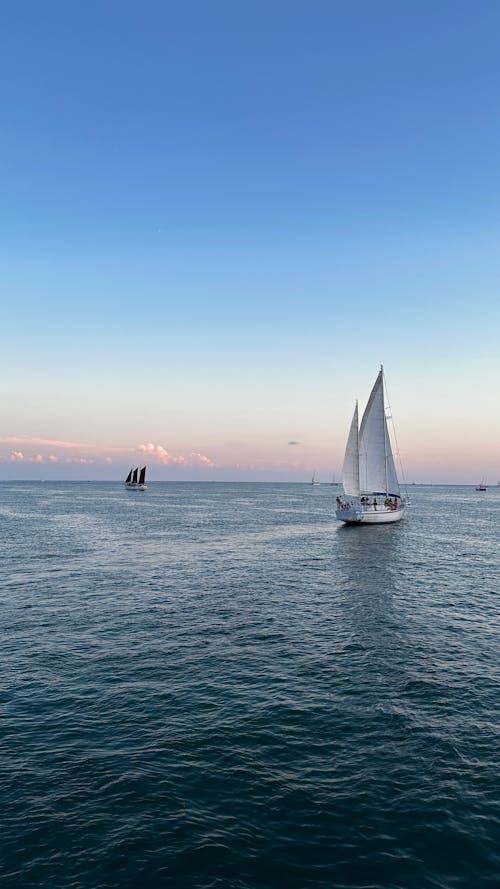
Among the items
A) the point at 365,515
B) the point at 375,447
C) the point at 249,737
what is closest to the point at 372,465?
the point at 375,447

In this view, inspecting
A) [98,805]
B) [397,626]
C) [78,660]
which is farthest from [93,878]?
[397,626]

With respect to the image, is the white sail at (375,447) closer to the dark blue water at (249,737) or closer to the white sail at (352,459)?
the white sail at (352,459)

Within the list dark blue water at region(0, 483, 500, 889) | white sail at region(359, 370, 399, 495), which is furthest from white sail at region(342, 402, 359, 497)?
dark blue water at region(0, 483, 500, 889)

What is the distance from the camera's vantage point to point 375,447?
92.9 m

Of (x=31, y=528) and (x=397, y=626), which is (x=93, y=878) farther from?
(x=31, y=528)

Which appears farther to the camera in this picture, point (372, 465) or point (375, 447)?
point (372, 465)

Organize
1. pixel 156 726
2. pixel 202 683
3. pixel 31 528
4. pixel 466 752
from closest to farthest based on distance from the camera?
1. pixel 466 752
2. pixel 156 726
3. pixel 202 683
4. pixel 31 528

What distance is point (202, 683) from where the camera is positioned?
24.1m

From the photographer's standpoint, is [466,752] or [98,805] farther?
[466,752]

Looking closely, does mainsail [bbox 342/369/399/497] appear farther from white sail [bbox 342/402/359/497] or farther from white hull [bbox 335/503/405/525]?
white hull [bbox 335/503/405/525]

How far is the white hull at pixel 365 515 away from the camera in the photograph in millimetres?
88750

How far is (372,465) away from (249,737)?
7749cm

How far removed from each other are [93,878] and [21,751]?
6952 millimetres

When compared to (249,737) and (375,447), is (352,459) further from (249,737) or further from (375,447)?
(249,737)
